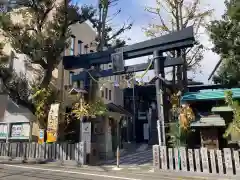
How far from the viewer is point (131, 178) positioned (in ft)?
29.3

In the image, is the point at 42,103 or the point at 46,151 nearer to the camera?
the point at 46,151

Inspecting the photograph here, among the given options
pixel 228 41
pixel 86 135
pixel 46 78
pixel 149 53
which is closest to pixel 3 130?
pixel 46 78

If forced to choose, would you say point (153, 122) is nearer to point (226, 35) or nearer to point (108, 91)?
point (108, 91)

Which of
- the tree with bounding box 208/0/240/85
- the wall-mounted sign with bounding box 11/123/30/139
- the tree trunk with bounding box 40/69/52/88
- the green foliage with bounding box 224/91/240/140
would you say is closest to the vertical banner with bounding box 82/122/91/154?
the tree trunk with bounding box 40/69/52/88

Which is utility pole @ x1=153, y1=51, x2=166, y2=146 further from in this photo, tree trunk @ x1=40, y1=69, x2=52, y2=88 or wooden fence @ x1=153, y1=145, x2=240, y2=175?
tree trunk @ x1=40, y1=69, x2=52, y2=88

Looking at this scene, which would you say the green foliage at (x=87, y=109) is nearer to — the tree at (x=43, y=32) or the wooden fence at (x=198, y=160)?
the tree at (x=43, y=32)

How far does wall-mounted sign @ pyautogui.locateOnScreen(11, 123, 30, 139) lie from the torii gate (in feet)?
14.3

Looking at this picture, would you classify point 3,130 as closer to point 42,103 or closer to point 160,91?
point 42,103

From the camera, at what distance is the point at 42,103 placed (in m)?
13.9

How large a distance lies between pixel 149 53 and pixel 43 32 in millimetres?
6617

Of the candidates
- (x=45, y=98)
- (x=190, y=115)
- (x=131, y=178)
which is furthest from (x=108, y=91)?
(x=131, y=178)

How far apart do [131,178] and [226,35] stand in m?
10.5

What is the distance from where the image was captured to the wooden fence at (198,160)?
9123 mm

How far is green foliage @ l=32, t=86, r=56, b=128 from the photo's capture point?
1385 centimetres
